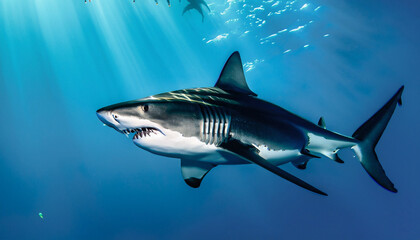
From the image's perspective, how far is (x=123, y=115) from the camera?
1.98m

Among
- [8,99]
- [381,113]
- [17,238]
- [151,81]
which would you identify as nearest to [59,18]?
[151,81]

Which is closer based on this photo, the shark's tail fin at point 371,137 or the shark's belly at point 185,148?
the shark's belly at point 185,148

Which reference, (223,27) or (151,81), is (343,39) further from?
(151,81)

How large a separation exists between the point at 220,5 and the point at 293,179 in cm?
1751

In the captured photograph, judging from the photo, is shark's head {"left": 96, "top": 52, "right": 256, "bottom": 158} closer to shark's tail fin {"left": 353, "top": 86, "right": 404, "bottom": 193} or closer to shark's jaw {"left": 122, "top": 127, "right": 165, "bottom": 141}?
shark's jaw {"left": 122, "top": 127, "right": 165, "bottom": 141}

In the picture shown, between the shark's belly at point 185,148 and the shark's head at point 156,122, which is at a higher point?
the shark's head at point 156,122

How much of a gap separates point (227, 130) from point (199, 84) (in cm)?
3106

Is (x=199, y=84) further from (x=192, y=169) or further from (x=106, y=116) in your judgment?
(x=106, y=116)

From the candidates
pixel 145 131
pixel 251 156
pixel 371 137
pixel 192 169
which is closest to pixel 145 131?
pixel 145 131

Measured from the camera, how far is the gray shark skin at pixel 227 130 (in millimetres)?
2121

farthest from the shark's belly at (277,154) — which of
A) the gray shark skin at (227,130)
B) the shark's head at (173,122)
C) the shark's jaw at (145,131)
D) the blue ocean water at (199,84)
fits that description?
the blue ocean water at (199,84)

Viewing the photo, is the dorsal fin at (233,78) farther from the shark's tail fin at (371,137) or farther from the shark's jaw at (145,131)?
the shark's tail fin at (371,137)

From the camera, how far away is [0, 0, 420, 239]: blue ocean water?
19397 mm

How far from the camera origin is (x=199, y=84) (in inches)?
1304
